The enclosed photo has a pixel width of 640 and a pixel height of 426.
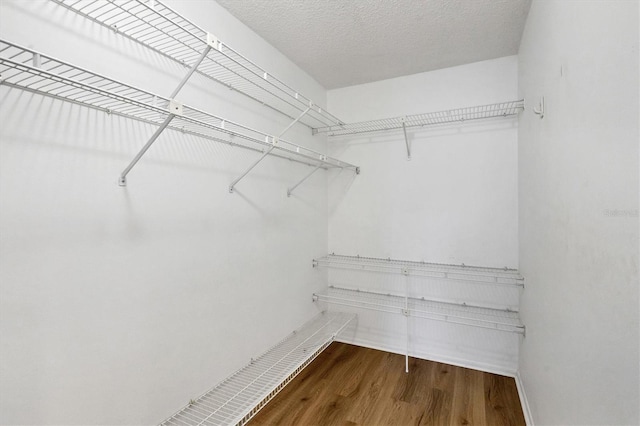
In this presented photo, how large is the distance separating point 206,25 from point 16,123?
1032mm

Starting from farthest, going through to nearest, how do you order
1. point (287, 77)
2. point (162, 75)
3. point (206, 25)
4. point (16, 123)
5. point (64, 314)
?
point (287, 77) → point (206, 25) → point (162, 75) → point (64, 314) → point (16, 123)

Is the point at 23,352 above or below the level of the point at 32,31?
below

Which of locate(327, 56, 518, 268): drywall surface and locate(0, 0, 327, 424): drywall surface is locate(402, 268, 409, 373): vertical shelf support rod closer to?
locate(327, 56, 518, 268): drywall surface

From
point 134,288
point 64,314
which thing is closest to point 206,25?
point 134,288

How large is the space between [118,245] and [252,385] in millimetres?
994

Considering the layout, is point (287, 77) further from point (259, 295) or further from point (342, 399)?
point (342, 399)

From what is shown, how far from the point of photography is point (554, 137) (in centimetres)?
120

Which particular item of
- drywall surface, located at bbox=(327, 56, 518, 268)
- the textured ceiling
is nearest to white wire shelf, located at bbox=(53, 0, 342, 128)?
the textured ceiling

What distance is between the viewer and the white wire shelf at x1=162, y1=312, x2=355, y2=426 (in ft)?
4.39

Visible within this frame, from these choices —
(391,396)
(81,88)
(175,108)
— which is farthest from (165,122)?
(391,396)

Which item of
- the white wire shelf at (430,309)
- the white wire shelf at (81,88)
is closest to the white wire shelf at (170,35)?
the white wire shelf at (81,88)

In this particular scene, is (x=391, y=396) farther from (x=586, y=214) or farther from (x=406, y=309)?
(x=586, y=214)

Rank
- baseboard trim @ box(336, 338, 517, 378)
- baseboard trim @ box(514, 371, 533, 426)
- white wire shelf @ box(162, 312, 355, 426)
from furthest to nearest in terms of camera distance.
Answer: baseboard trim @ box(336, 338, 517, 378)
baseboard trim @ box(514, 371, 533, 426)
white wire shelf @ box(162, 312, 355, 426)

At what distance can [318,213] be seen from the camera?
267cm
